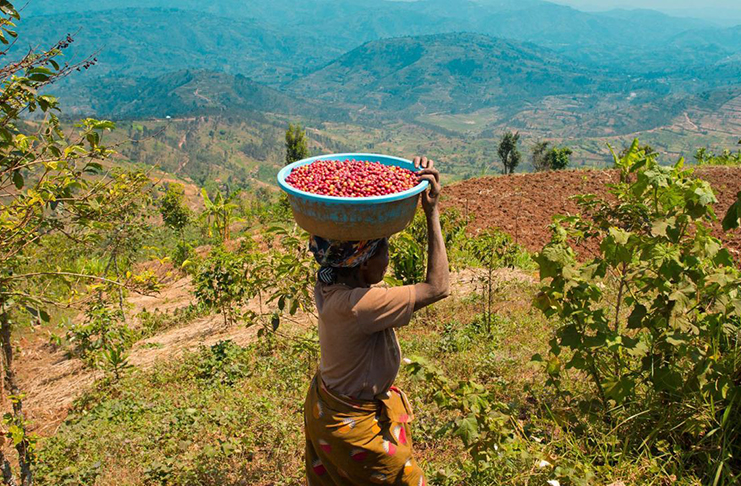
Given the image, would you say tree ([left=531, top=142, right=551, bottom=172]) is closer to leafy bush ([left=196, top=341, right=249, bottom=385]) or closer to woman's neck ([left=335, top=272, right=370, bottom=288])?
leafy bush ([left=196, top=341, right=249, bottom=385])

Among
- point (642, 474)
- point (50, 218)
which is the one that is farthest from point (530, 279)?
point (50, 218)

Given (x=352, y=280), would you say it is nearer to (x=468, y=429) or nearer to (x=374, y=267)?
(x=374, y=267)

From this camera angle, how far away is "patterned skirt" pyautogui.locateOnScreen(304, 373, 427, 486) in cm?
214

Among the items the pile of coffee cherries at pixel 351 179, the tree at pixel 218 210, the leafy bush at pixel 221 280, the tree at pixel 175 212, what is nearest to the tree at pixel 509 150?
the tree at pixel 175 212

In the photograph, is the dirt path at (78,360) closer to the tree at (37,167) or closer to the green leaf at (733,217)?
the tree at (37,167)

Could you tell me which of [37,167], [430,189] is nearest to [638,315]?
[430,189]

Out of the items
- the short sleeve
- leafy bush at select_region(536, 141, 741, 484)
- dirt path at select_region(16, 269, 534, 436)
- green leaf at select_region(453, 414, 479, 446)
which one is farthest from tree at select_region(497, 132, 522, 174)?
the short sleeve

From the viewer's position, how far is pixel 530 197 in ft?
48.0

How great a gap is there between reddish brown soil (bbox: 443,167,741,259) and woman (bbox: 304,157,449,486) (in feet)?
34.3

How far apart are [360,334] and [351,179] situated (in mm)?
710

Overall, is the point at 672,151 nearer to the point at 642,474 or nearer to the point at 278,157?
the point at 278,157

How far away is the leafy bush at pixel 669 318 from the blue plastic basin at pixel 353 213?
1.16 meters

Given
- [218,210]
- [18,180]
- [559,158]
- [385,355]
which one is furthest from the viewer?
[559,158]

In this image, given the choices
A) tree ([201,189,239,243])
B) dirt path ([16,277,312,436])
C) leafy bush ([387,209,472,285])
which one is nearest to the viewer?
dirt path ([16,277,312,436])
